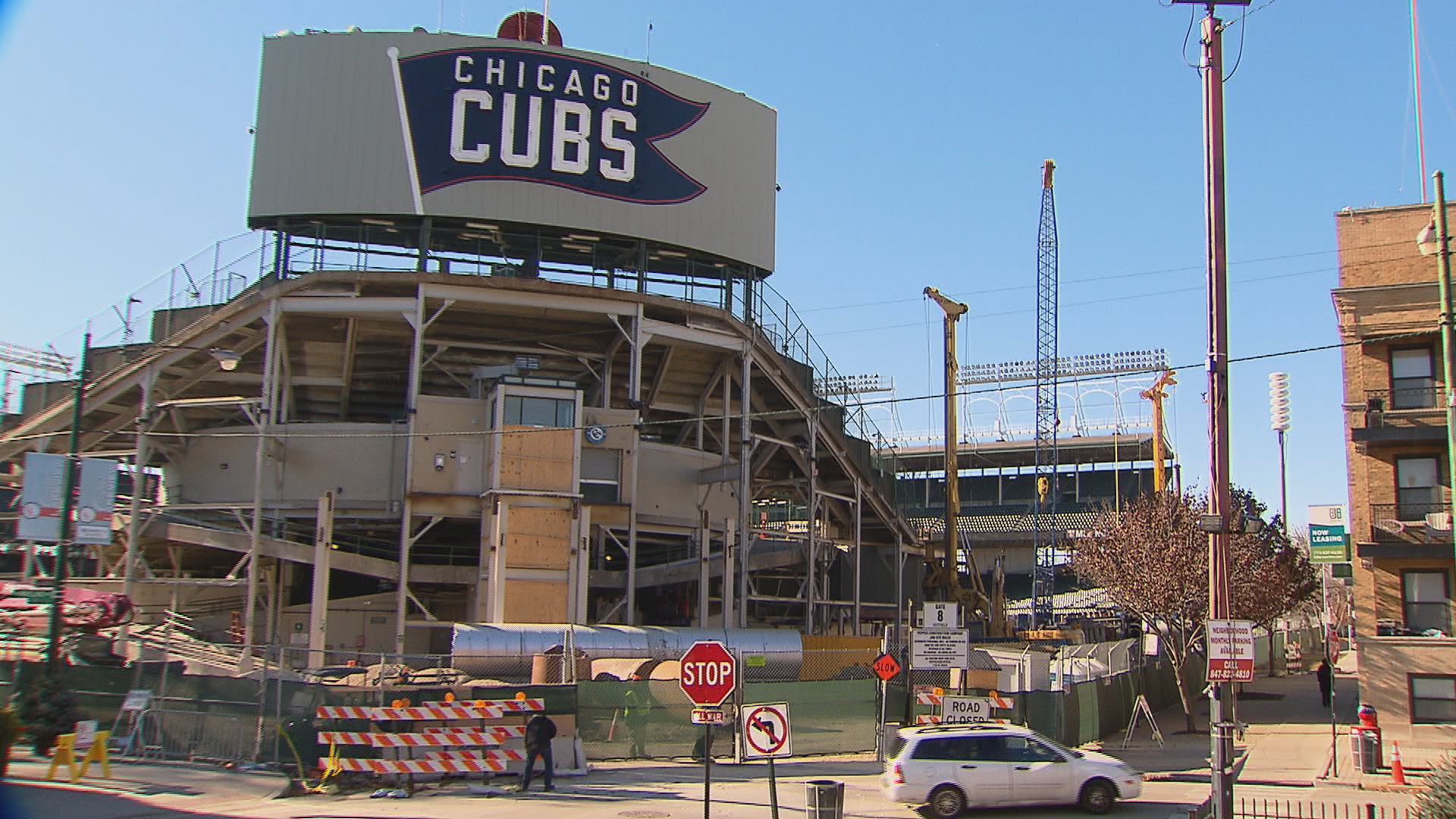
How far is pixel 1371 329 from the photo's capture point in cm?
3275

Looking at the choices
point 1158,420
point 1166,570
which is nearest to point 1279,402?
point 1158,420

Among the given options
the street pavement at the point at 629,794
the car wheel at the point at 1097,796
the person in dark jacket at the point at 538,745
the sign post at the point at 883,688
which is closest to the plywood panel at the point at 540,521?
the street pavement at the point at 629,794

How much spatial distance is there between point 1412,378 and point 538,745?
25397mm

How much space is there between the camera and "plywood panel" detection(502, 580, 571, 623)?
34438mm

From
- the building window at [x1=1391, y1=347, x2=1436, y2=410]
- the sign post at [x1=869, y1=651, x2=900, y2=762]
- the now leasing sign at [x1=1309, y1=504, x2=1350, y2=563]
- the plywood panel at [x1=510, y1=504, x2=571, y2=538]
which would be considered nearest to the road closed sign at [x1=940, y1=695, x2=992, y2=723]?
the sign post at [x1=869, y1=651, x2=900, y2=762]

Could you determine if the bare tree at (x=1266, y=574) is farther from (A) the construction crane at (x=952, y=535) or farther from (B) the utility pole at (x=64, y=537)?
(B) the utility pole at (x=64, y=537)

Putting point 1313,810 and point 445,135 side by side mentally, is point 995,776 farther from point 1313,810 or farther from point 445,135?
point 445,135

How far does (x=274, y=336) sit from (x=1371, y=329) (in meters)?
30.5

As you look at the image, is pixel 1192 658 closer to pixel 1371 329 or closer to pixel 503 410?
pixel 1371 329

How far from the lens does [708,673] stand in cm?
1595

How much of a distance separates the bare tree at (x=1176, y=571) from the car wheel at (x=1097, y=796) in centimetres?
1490

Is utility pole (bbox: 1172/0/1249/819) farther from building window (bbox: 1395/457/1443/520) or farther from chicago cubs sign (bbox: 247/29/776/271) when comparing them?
chicago cubs sign (bbox: 247/29/776/271)

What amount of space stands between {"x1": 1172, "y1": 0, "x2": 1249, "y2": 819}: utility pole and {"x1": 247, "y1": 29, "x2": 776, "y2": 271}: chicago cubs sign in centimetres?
2426

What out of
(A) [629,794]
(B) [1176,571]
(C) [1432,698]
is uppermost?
(B) [1176,571]
